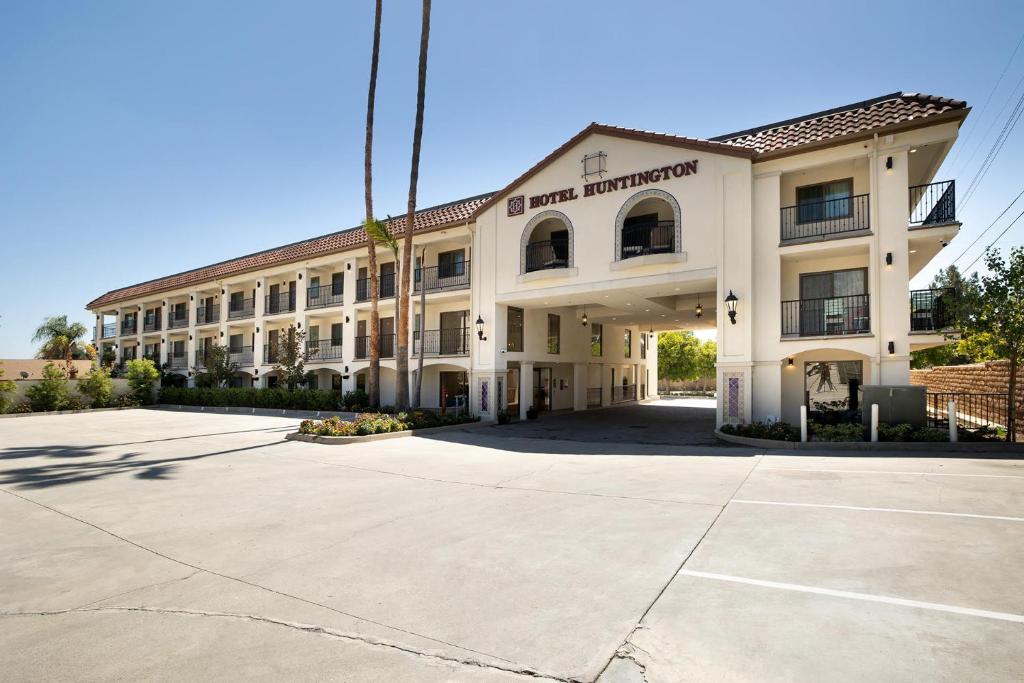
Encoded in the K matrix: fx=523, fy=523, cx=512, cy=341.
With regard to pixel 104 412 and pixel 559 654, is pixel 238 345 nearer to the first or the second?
pixel 104 412

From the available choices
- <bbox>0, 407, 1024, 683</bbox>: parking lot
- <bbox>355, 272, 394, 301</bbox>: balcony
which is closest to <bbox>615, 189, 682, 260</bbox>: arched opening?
<bbox>0, 407, 1024, 683</bbox>: parking lot

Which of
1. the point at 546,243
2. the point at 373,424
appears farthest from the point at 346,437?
the point at 546,243

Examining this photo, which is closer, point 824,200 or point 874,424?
point 874,424

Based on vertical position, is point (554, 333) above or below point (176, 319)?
below

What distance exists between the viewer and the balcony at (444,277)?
2452 centimetres

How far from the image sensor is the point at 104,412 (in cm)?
2988

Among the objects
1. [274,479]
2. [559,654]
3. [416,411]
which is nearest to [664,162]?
[416,411]

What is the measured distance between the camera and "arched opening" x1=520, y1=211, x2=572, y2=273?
68.5ft

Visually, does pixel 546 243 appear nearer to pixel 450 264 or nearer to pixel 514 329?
pixel 514 329

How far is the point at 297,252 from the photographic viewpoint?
3127cm

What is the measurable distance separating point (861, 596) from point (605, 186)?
Result: 1679 cm

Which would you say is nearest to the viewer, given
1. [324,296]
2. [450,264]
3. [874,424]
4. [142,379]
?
[874,424]

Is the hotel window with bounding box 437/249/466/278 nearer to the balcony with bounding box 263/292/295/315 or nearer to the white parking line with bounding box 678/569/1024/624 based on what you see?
the balcony with bounding box 263/292/295/315

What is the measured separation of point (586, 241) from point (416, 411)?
901 cm
